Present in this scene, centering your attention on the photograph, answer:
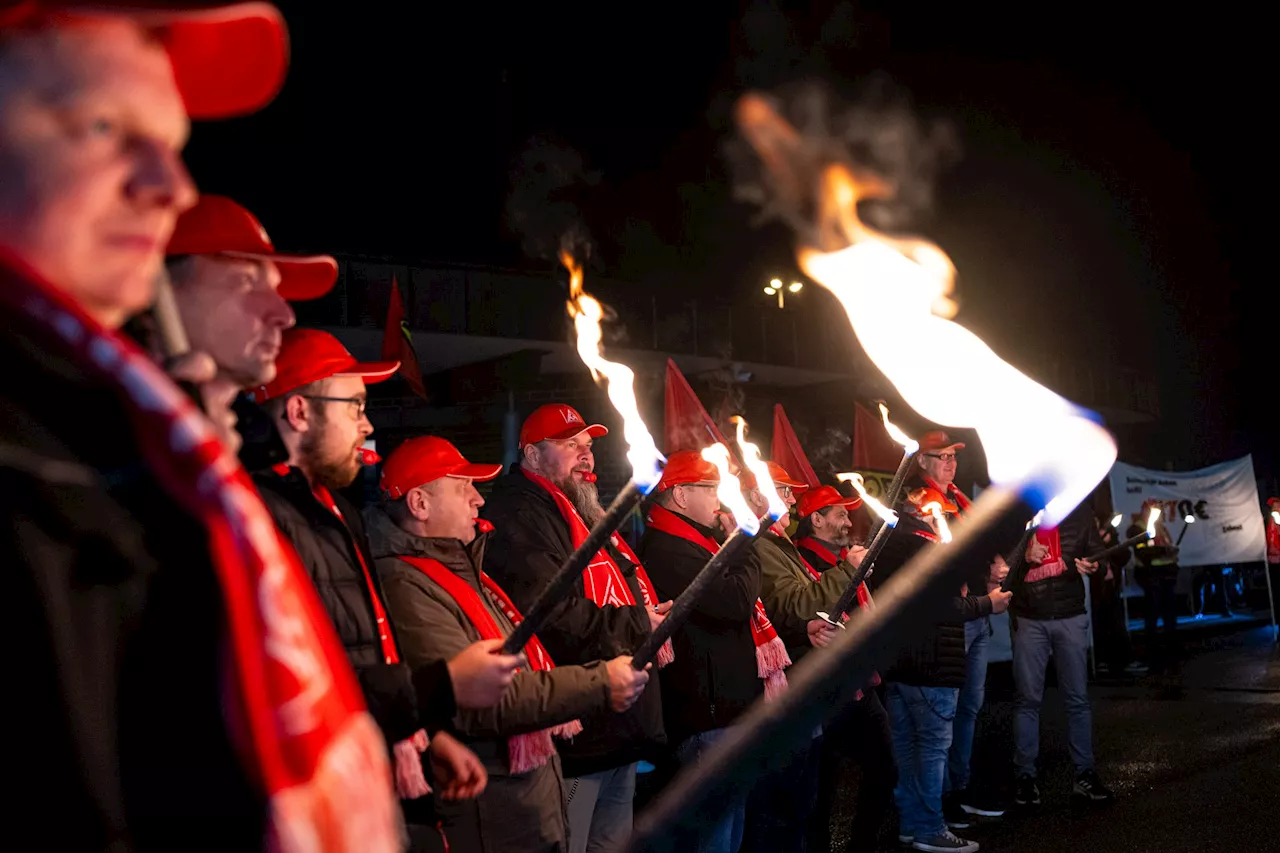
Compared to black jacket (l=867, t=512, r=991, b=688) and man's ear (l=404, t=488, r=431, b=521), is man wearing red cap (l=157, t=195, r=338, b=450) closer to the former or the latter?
man's ear (l=404, t=488, r=431, b=521)

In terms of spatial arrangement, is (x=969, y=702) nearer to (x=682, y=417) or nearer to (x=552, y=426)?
(x=682, y=417)

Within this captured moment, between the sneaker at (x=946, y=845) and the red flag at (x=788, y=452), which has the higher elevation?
the red flag at (x=788, y=452)

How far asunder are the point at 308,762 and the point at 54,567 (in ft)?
0.96

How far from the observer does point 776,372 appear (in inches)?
790

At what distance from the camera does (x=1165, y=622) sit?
1723cm

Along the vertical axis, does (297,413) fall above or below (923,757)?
above

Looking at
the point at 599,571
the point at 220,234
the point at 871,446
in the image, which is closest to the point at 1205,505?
the point at 871,446

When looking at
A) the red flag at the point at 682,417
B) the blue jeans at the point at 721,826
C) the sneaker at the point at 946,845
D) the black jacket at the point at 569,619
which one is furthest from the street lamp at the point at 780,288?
the black jacket at the point at 569,619

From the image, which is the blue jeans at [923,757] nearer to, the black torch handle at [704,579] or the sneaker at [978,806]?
the sneaker at [978,806]

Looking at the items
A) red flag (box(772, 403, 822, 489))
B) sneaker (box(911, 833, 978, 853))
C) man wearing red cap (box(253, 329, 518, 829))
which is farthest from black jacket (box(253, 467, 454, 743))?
red flag (box(772, 403, 822, 489))

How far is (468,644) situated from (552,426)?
6.14 feet

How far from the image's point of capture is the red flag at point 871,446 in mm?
12836

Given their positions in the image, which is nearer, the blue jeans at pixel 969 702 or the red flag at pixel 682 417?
the blue jeans at pixel 969 702

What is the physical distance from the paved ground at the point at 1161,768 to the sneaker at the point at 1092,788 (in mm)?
96
